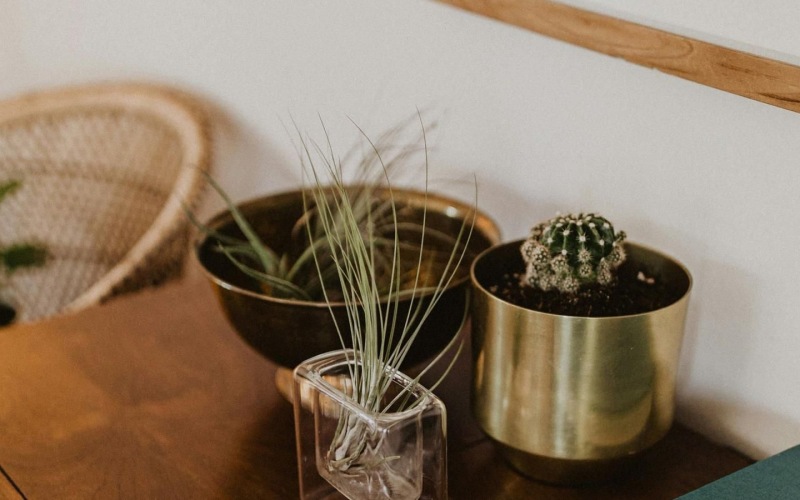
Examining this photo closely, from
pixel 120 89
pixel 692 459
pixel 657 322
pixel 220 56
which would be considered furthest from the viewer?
pixel 120 89

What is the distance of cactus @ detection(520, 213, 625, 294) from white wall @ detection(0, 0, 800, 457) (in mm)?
112

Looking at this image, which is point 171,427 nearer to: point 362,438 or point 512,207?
point 362,438

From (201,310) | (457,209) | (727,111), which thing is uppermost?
Answer: (727,111)

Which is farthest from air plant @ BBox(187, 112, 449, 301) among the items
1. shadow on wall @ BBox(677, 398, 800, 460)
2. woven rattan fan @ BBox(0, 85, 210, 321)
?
woven rattan fan @ BBox(0, 85, 210, 321)

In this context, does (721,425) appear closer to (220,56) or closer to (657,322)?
(657,322)

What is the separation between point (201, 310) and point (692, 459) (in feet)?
1.92

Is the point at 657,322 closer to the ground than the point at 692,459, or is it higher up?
higher up

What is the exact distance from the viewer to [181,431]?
0.81 m

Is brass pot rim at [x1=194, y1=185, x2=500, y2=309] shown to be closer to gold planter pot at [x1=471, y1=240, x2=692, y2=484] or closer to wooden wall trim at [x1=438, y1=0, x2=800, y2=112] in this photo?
gold planter pot at [x1=471, y1=240, x2=692, y2=484]

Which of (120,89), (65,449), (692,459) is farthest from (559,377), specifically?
(120,89)

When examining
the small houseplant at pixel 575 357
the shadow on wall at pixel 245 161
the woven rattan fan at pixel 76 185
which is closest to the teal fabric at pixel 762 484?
the small houseplant at pixel 575 357

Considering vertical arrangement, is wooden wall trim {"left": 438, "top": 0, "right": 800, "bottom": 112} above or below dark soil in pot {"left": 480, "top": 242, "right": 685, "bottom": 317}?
above

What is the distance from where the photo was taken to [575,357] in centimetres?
65

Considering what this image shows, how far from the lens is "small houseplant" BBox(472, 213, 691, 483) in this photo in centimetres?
65
